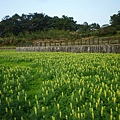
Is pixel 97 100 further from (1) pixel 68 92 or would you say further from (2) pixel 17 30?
(2) pixel 17 30

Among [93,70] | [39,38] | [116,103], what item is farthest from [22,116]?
[39,38]

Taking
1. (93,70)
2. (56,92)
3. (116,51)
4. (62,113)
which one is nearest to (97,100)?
(62,113)

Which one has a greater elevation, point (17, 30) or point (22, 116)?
point (17, 30)

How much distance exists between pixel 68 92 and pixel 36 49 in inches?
1271

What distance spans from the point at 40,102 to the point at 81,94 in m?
1.18

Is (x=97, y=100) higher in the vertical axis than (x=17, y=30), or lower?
lower

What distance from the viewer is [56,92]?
6598mm

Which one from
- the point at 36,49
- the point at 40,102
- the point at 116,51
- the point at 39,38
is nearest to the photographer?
the point at 40,102

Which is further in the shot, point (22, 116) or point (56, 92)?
point (56, 92)

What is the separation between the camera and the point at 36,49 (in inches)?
1511

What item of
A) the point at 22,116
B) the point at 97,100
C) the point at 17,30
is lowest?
the point at 22,116

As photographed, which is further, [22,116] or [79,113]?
[22,116]

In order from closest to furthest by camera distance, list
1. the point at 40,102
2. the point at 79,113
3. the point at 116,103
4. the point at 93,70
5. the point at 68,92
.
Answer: the point at 79,113
the point at 116,103
the point at 40,102
the point at 68,92
the point at 93,70

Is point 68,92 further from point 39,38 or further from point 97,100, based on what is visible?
point 39,38
